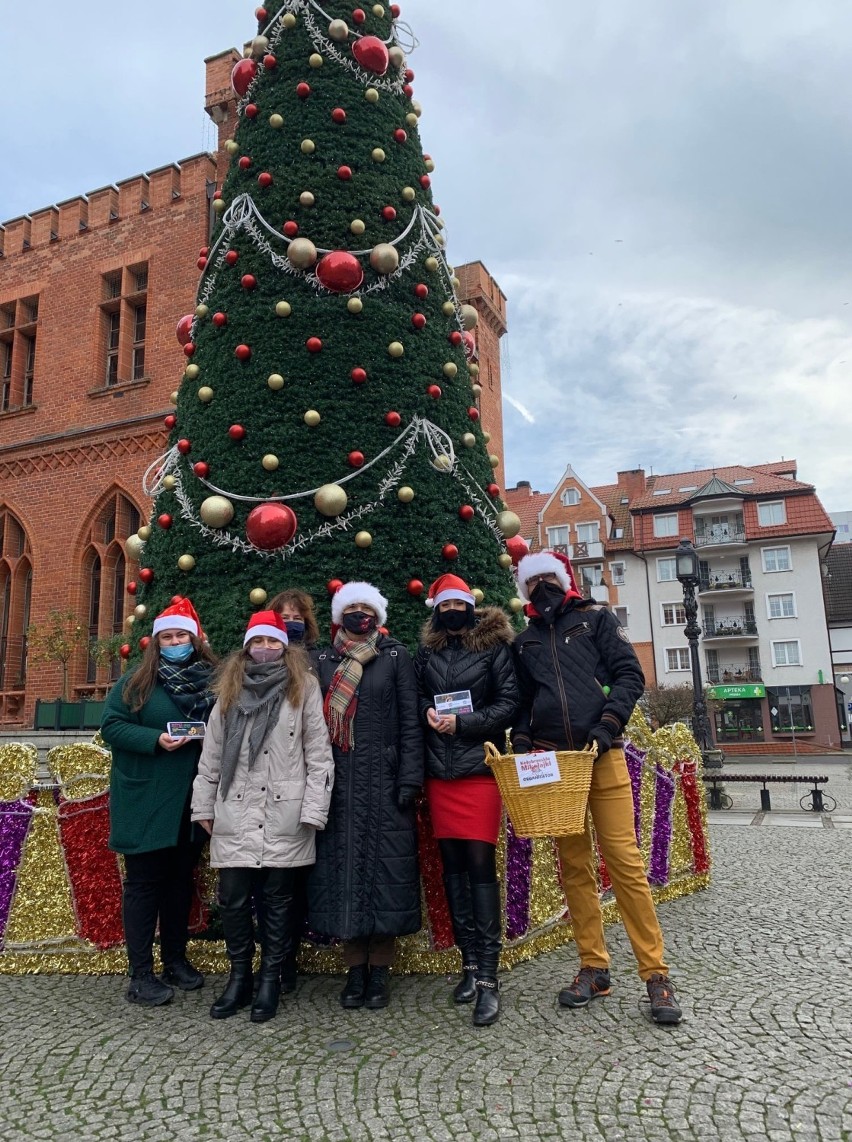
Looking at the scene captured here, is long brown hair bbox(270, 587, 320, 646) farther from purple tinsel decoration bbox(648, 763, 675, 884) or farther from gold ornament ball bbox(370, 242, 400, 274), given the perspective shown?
purple tinsel decoration bbox(648, 763, 675, 884)

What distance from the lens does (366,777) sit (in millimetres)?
4016

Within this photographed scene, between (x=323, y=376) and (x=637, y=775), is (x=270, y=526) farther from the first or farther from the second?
(x=637, y=775)

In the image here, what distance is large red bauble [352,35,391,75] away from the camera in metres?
6.01

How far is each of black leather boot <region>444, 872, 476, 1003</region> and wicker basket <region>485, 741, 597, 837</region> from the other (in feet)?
2.05

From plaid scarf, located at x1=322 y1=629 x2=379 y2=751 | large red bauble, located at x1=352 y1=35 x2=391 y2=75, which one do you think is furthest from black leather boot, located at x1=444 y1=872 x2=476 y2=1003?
large red bauble, located at x1=352 y1=35 x2=391 y2=75

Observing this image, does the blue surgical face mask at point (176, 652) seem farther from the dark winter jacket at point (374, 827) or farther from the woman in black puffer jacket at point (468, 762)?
the woman in black puffer jacket at point (468, 762)

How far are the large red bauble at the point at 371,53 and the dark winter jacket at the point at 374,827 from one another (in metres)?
4.80

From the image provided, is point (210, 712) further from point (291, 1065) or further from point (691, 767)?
point (691, 767)

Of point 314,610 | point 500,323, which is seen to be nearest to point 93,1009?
point 314,610

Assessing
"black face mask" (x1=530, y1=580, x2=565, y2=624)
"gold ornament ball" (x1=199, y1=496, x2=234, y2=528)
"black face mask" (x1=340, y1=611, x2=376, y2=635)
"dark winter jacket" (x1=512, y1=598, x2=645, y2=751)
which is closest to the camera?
"dark winter jacket" (x1=512, y1=598, x2=645, y2=751)

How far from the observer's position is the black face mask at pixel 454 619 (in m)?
4.13

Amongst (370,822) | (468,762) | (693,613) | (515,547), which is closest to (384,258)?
(515,547)

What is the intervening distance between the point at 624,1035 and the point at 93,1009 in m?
2.65

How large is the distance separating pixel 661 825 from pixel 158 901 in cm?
360
